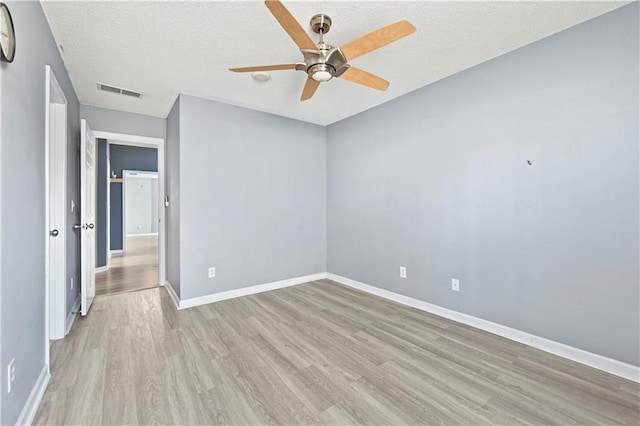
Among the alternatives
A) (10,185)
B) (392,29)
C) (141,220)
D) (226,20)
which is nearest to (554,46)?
(392,29)

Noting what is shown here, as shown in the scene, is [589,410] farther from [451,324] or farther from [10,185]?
[10,185]

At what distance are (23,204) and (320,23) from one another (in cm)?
213

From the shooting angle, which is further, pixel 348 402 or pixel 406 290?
pixel 406 290

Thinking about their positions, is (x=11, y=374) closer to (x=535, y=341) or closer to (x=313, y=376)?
(x=313, y=376)

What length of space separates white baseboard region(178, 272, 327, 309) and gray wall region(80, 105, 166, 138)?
248 centimetres

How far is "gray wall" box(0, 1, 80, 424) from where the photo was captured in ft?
4.37

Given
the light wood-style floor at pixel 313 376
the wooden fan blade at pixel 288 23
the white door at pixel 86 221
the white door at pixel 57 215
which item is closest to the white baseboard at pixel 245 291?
the light wood-style floor at pixel 313 376

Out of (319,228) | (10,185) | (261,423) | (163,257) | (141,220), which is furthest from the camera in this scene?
(141,220)

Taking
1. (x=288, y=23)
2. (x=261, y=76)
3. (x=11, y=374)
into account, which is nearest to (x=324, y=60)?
(x=288, y=23)

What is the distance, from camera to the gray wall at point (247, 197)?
3.45m

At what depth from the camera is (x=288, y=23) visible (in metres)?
1.56

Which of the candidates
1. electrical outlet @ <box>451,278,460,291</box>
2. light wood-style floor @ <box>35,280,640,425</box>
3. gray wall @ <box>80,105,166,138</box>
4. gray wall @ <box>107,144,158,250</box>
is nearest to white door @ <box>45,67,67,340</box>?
light wood-style floor @ <box>35,280,640,425</box>

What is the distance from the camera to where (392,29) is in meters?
1.64

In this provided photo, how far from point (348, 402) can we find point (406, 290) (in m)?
1.92
